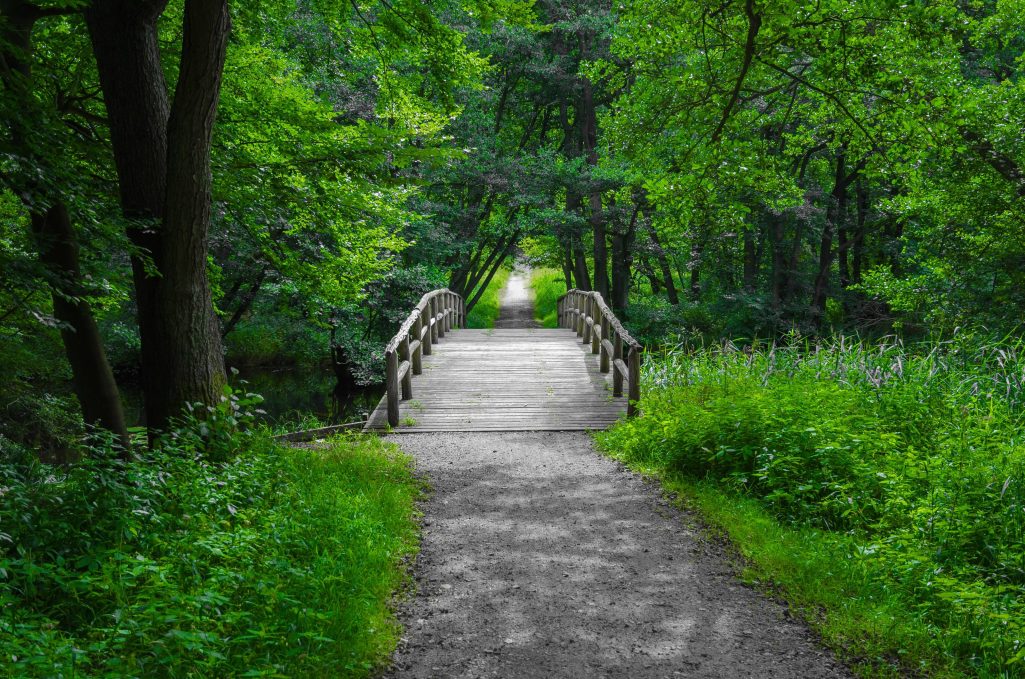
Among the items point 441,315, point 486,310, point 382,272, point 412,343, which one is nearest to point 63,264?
point 412,343

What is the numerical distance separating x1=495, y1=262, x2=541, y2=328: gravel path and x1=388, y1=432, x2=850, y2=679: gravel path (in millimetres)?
24295

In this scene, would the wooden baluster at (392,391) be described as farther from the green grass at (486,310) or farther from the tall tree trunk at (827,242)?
the green grass at (486,310)

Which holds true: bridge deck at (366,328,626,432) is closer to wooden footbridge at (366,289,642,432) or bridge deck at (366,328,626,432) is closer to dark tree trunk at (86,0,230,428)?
wooden footbridge at (366,289,642,432)

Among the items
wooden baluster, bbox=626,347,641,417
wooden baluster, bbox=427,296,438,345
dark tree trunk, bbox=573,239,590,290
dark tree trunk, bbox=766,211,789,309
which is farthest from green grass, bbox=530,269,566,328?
wooden baluster, bbox=626,347,641,417

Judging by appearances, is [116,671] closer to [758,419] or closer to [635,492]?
[635,492]

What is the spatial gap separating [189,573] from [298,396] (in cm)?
1695

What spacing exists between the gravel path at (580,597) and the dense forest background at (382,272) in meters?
0.35

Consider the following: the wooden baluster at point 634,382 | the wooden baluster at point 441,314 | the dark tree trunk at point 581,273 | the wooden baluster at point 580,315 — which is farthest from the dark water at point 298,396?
the wooden baluster at point 634,382

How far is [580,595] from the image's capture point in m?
4.55

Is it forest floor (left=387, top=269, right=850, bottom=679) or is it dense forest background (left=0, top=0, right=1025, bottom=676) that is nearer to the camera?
forest floor (left=387, top=269, right=850, bottom=679)

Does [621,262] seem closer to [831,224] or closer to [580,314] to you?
[831,224]

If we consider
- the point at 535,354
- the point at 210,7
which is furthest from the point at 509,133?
the point at 210,7

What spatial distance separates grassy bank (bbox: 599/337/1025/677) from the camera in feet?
12.6

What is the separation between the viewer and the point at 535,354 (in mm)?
13914
